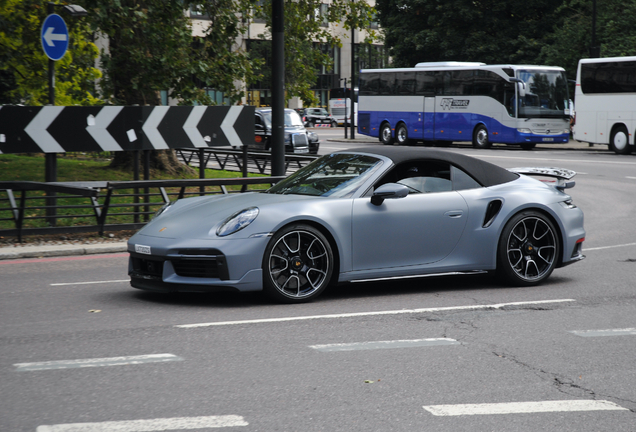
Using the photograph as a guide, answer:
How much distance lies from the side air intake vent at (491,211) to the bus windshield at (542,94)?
27.9 meters

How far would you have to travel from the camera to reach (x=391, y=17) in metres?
55.2

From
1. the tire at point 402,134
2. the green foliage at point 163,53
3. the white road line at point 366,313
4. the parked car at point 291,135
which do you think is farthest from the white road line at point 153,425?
the tire at point 402,134

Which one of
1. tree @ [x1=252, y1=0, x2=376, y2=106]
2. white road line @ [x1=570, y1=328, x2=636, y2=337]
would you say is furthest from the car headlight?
tree @ [x1=252, y1=0, x2=376, y2=106]

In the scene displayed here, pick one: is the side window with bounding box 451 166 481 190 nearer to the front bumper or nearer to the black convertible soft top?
the black convertible soft top

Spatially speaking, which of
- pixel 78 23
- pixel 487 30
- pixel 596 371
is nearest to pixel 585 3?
pixel 487 30

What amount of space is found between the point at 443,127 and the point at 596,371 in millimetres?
33721

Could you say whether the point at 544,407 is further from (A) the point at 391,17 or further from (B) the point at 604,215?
(A) the point at 391,17

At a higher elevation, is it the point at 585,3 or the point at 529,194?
the point at 585,3

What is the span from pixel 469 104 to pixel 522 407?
33.4m

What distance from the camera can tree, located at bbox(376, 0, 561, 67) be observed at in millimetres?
48938

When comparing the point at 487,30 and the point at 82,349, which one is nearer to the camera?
the point at 82,349

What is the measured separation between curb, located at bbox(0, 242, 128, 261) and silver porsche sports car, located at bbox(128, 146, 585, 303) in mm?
2867

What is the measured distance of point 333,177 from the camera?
7.59 meters

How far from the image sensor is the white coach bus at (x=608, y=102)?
30344 mm
